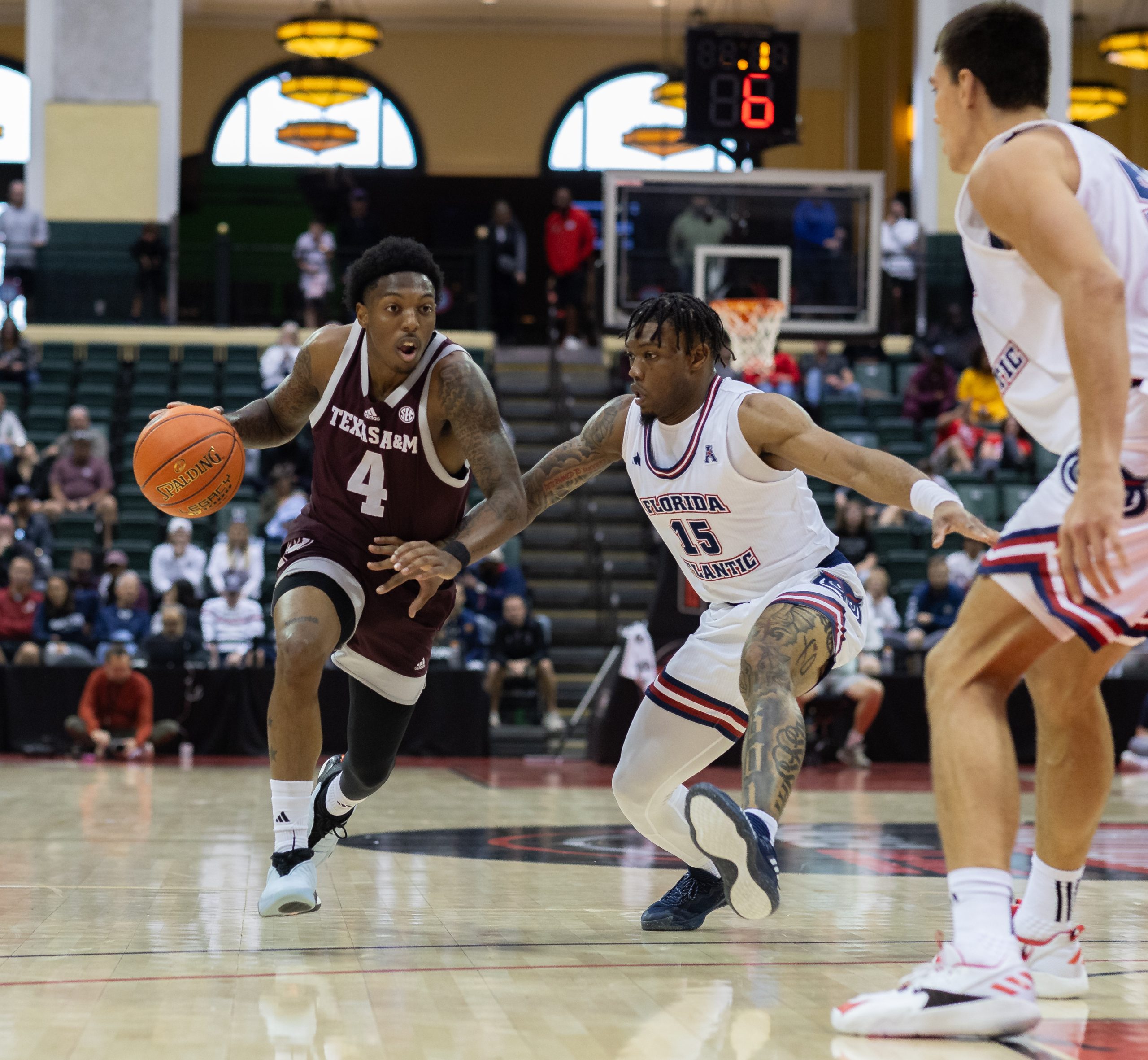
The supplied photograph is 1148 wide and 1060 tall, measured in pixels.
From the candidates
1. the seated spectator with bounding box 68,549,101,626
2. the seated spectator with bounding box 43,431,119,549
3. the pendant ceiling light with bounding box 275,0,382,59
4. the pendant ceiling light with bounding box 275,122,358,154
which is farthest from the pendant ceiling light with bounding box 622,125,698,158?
the seated spectator with bounding box 68,549,101,626

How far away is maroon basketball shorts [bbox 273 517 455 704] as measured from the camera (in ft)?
14.2

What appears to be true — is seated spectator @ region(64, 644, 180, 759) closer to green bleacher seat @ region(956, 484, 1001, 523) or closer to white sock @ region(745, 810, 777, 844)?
green bleacher seat @ region(956, 484, 1001, 523)

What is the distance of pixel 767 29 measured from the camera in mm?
13648

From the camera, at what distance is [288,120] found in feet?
74.4

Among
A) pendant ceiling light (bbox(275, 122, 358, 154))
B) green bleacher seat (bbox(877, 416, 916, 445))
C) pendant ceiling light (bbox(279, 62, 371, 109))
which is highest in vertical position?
pendant ceiling light (bbox(279, 62, 371, 109))

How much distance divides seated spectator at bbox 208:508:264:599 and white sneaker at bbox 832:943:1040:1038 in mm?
10049

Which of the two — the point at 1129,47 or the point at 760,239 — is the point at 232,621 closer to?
the point at 760,239

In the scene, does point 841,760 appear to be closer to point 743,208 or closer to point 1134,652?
point 1134,652

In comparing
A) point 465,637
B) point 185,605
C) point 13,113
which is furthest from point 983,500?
point 13,113

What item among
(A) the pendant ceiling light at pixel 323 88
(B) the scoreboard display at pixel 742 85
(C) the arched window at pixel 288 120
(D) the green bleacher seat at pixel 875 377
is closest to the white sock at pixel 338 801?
(B) the scoreboard display at pixel 742 85

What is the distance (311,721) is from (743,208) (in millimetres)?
11294

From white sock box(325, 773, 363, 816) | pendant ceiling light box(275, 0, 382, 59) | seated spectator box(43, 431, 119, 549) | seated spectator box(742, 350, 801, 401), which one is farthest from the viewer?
pendant ceiling light box(275, 0, 382, 59)

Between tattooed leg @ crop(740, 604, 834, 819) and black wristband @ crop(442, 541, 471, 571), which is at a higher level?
A: black wristband @ crop(442, 541, 471, 571)

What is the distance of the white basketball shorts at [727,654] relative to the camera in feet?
13.6
